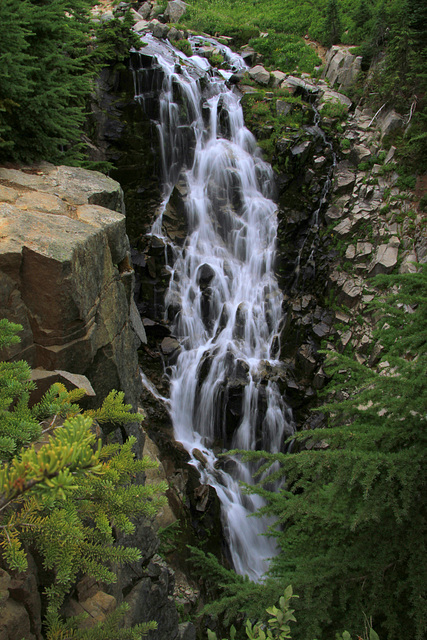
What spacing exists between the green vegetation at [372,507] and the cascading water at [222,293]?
21.5 feet

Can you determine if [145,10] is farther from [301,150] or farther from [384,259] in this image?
[384,259]

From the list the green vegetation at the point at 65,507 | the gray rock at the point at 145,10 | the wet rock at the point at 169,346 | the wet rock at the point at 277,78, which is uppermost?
the gray rock at the point at 145,10

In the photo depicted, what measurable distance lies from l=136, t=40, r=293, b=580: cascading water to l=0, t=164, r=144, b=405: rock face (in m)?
4.97

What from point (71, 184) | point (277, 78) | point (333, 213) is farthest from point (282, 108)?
point (71, 184)

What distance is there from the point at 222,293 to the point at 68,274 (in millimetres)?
9152

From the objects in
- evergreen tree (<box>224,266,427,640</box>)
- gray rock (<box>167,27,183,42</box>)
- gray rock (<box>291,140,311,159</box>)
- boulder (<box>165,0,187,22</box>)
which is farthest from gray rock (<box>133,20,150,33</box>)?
evergreen tree (<box>224,266,427,640</box>)

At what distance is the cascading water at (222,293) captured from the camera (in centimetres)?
1117

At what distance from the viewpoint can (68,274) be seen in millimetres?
5121

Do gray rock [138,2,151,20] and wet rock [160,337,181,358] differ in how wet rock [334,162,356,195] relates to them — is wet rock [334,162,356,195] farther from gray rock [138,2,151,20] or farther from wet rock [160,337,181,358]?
gray rock [138,2,151,20]

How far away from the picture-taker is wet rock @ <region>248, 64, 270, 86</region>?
19172 mm

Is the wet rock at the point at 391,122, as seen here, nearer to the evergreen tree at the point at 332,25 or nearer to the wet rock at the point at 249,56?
the evergreen tree at the point at 332,25

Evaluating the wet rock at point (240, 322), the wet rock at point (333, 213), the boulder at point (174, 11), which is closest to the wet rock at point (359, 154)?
the wet rock at point (333, 213)

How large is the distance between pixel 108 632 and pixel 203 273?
11917 mm

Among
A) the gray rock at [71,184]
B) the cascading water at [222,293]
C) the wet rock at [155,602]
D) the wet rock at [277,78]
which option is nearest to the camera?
the wet rock at [155,602]
